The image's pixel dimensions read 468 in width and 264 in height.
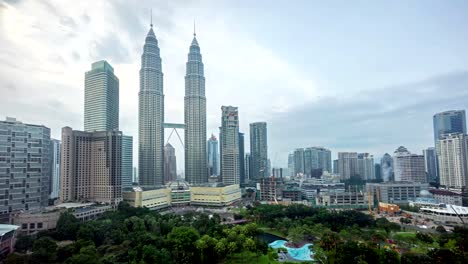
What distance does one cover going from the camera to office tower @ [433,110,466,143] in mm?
79000

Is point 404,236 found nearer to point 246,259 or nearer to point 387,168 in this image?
point 246,259

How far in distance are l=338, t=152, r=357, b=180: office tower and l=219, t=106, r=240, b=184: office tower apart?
3789 centimetres

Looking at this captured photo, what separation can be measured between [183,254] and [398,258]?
536 inches

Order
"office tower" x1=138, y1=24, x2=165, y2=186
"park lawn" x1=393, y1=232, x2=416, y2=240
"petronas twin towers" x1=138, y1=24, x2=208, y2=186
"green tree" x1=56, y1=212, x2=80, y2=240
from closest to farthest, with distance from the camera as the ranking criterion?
"park lawn" x1=393, y1=232, x2=416, y2=240, "green tree" x1=56, y1=212, x2=80, y2=240, "office tower" x1=138, y1=24, x2=165, y2=186, "petronas twin towers" x1=138, y1=24, x2=208, y2=186

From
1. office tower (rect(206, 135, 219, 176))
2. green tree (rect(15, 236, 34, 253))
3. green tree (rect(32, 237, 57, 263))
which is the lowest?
green tree (rect(15, 236, 34, 253))

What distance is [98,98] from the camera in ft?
191

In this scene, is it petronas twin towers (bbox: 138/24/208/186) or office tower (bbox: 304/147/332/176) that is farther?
office tower (bbox: 304/147/332/176)

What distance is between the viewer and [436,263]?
614 inches

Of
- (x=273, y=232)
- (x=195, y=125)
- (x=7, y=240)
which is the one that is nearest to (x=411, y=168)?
(x=273, y=232)

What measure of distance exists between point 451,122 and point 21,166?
100315 mm

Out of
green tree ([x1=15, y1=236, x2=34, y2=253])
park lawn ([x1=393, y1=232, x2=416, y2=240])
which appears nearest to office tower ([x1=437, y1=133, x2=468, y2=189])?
park lawn ([x1=393, y1=232, x2=416, y2=240])

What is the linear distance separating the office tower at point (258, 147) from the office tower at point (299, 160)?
60.4 ft

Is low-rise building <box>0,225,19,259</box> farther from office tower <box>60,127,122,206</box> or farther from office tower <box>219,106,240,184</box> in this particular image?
office tower <box>219,106,240,184</box>

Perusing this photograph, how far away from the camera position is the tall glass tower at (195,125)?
7450 cm
